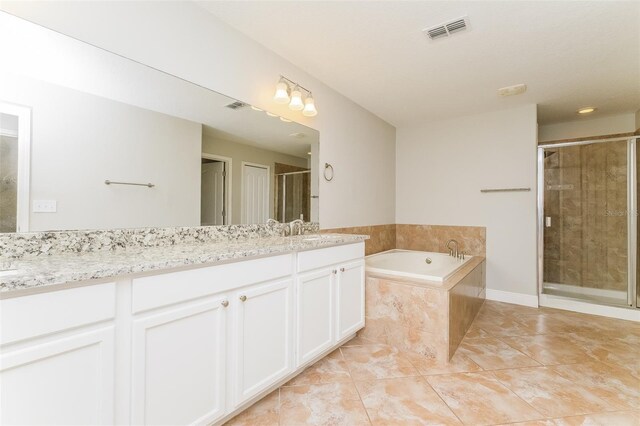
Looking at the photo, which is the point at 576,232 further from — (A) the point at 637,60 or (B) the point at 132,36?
(B) the point at 132,36

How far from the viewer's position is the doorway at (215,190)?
71.0 inches

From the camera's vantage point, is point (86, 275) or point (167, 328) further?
point (167, 328)

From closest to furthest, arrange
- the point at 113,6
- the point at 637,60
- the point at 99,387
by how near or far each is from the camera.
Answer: the point at 99,387 → the point at 113,6 → the point at 637,60

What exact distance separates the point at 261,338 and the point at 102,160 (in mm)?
1174

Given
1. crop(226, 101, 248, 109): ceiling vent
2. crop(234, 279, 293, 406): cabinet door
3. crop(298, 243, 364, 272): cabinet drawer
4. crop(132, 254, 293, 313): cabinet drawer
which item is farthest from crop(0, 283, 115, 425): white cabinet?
crop(226, 101, 248, 109): ceiling vent

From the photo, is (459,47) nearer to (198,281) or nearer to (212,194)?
(212,194)

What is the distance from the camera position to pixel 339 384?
1.75 meters

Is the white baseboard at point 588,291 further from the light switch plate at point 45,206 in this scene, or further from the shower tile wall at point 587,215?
the light switch plate at point 45,206

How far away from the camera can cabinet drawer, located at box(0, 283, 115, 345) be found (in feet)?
2.52

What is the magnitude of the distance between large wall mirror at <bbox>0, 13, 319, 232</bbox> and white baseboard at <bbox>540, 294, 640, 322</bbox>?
345 centimetres

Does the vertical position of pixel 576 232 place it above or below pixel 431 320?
above

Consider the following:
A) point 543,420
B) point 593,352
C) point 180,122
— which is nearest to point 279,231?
point 180,122

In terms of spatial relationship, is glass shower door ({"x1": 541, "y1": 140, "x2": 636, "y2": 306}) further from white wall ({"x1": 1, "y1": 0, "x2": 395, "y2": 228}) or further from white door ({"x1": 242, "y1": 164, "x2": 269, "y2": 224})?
white door ({"x1": 242, "y1": 164, "x2": 269, "y2": 224})

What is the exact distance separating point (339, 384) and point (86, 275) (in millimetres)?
1491
